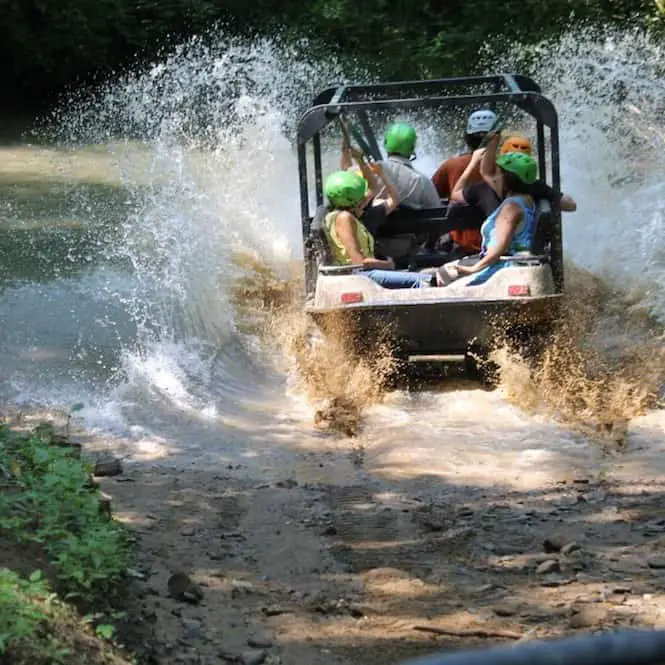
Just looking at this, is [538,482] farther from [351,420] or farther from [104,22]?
[104,22]

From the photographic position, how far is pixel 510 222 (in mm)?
7371

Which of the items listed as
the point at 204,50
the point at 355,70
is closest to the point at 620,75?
the point at 355,70

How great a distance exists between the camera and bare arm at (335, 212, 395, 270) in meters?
7.45

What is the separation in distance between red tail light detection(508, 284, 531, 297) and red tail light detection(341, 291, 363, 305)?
842mm

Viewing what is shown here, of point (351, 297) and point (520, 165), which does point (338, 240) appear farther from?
point (520, 165)

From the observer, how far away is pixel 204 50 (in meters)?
21.8

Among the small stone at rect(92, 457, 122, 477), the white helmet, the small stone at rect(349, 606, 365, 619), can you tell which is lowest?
the small stone at rect(349, 606, 365, 619)

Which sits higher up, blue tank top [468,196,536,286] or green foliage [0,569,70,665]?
blue tank top [468,196,536,286]

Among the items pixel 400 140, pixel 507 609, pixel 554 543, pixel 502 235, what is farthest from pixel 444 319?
pixel 507 609

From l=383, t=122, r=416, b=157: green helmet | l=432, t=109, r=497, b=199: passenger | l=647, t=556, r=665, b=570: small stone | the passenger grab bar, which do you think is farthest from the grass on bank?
l=432, t=109, r=497, b=199: passenger

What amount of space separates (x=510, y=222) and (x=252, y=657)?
4.19m

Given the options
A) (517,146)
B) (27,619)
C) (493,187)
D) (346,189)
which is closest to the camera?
(27,619)

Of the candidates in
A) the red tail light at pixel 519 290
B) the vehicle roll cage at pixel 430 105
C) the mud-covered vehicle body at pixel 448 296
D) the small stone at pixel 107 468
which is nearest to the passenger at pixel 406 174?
the vehicle roll cage at pixel 430 105

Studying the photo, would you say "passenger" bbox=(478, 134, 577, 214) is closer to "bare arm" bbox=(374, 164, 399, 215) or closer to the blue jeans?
"bare arm" bbox=(374, 164, 399, 215)
